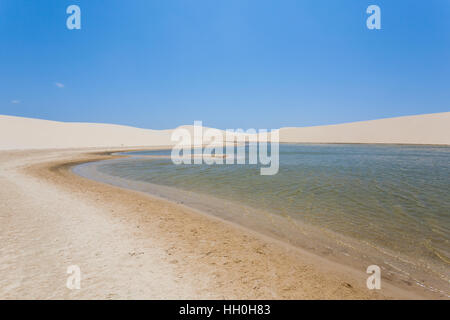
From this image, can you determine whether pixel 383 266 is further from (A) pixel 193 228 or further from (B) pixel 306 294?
(A) pixel 193 228

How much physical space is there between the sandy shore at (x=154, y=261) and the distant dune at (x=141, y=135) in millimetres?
55870

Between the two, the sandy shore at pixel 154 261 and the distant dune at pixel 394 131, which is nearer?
the sandy shore at pixel 154 261

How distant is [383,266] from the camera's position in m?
4.67

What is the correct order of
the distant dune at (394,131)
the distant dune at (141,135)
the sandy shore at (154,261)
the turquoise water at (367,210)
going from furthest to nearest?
1. the distant dune at (394,131)
2. the distant dune at (141,135)
3. the turquoise water at (367,210)
4. the sandy shore at (154,261)

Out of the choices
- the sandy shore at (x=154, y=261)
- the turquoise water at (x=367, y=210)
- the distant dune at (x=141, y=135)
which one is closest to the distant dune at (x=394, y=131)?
the distant dune at (x=141, y=135)

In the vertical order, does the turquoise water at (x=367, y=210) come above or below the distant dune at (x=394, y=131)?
below

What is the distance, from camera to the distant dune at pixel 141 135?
5750cm

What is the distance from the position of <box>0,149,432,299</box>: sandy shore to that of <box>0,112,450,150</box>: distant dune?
5587 cm

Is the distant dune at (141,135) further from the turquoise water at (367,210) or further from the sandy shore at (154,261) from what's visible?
the turquoise water at (367,210)

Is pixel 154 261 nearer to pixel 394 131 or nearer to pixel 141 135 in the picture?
pixel 141 135

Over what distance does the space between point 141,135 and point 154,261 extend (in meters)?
100

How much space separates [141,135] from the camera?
3809 inches

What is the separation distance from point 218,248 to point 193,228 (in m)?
1.48
